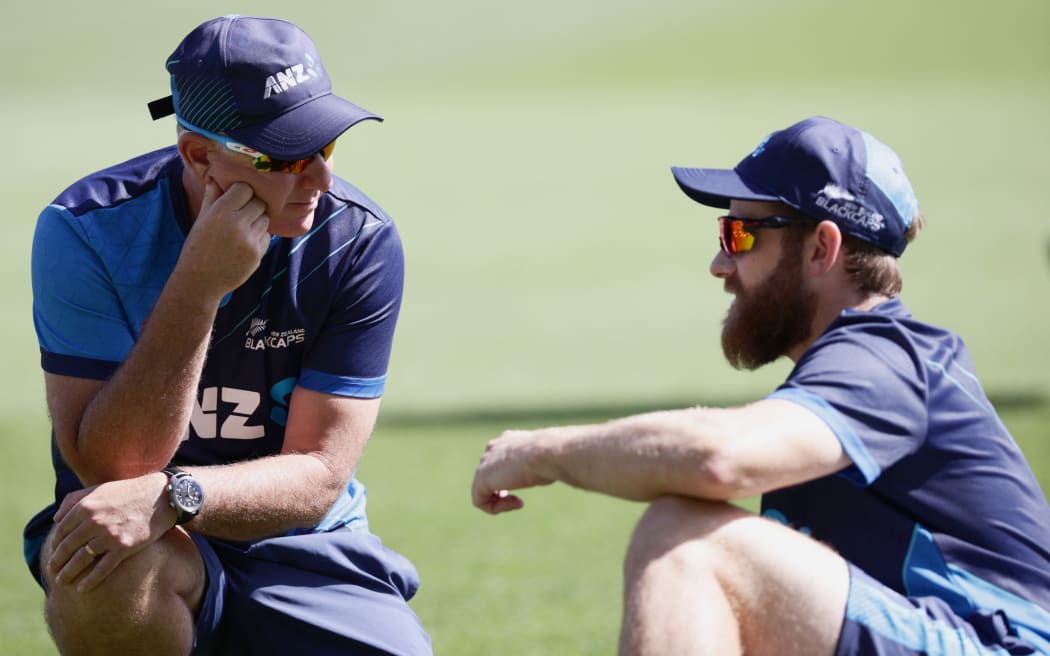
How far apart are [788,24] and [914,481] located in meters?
51.4

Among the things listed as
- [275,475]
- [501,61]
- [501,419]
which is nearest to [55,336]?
[275,475]

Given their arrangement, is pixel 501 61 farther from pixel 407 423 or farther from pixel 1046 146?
pixel 407 423

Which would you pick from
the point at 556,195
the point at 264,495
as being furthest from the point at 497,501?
the point at 556,195

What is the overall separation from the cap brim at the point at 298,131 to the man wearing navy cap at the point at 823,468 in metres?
1.08

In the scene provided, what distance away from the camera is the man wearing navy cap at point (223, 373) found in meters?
3.92

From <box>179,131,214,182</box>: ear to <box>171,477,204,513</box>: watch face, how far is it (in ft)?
3.01

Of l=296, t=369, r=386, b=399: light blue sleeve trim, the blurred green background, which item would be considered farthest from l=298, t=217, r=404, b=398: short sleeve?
the blurred green background

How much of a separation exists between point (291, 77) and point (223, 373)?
3.13ft

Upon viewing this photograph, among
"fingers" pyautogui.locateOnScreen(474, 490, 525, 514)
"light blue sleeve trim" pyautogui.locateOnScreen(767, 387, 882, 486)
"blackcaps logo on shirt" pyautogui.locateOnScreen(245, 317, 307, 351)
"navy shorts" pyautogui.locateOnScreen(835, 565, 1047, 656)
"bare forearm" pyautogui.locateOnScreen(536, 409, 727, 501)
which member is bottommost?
"fingers" pyautogui.locateOnScreen(474, 490, 525, 514)

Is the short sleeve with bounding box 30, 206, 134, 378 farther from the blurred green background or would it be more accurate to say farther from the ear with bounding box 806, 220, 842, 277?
the blurred green background

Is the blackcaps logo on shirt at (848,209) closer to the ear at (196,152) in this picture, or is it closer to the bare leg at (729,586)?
the bare leg at (729,586)

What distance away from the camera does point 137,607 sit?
3.86m

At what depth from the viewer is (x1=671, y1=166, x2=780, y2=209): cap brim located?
4094 millimetres

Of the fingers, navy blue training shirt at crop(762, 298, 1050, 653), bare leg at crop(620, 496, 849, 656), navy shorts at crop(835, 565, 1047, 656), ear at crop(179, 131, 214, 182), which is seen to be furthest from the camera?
ear at crop(179, 131, 214, 182)
